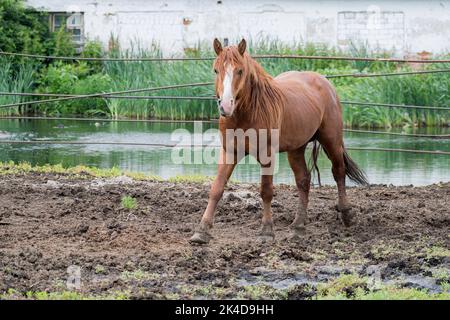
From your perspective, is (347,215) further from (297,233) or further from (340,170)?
(297,233)

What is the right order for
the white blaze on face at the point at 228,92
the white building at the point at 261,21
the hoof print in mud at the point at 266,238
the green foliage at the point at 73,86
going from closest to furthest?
the white blaze on face at the point at 228,92 < the hoof print in mud at the point at 266,238 < the green foliage at the point at 73,86 < the white building at the point at 261,21

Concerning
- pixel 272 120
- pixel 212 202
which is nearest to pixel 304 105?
pixel 272 120

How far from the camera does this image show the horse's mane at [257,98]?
7429 mm

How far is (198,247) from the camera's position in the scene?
7223mm

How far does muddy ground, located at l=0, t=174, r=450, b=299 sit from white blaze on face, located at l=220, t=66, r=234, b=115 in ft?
3.74

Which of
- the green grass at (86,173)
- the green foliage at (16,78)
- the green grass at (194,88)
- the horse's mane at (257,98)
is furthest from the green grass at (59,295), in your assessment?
the green foliage at (16,78)

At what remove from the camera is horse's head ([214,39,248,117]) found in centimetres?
705

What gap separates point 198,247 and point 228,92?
1.28m

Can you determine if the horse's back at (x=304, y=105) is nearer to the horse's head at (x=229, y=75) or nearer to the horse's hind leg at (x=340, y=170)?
the horse's hind leg at (x=340, y=170)

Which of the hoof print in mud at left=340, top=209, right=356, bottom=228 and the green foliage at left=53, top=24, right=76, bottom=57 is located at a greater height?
the green foliage at left=53, top=24, right=76, bottom=57

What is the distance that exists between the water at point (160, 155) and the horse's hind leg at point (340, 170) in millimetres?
3073

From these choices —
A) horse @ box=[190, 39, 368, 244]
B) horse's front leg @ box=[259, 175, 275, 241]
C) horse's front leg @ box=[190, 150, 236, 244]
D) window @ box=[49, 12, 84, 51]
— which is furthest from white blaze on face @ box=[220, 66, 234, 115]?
window @ box=[49, 12, 84, 51]

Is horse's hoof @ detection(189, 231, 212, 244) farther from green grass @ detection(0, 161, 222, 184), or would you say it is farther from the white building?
the white building
